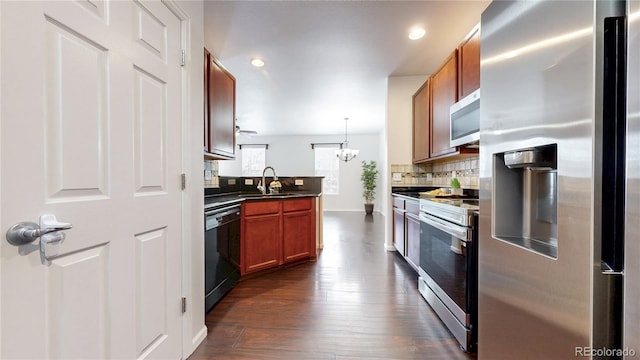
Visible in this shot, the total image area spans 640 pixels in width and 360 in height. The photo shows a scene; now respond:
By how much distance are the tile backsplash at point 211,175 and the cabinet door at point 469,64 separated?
2682mm

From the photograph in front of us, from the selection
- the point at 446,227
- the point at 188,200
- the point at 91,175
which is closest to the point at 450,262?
the point at 446,227

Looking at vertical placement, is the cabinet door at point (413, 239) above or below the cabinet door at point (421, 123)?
below

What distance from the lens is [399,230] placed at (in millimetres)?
3258

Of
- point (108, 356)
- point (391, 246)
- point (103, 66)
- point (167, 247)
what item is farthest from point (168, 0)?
point (391, 246)

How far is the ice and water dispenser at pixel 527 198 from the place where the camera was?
896 millimetres

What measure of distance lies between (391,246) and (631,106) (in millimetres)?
3332

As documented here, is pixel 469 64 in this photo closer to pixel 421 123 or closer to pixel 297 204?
pixel 421 123

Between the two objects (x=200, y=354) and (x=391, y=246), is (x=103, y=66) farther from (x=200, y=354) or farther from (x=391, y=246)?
(x=391, y=246)

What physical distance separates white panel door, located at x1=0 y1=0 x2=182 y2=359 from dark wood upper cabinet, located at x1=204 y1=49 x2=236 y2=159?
2.55 ft

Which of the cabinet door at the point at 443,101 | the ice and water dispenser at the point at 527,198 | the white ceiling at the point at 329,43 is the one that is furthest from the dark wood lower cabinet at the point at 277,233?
the ice and water dispenser at the point at 527,198

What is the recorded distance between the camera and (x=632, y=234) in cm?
59

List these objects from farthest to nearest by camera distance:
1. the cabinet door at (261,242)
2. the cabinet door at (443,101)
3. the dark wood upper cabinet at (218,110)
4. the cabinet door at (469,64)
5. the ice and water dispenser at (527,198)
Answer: the cabinet door at (261,242)
the cabinet door at (443,101)
the dark wood upper cabinet at (218,110)
the cabinet door at (469,64)
the ice and water dispenser at (527,198)

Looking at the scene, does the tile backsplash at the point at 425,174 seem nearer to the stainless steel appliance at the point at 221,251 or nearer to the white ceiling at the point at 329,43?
the white ceiling at the point at 329,43
